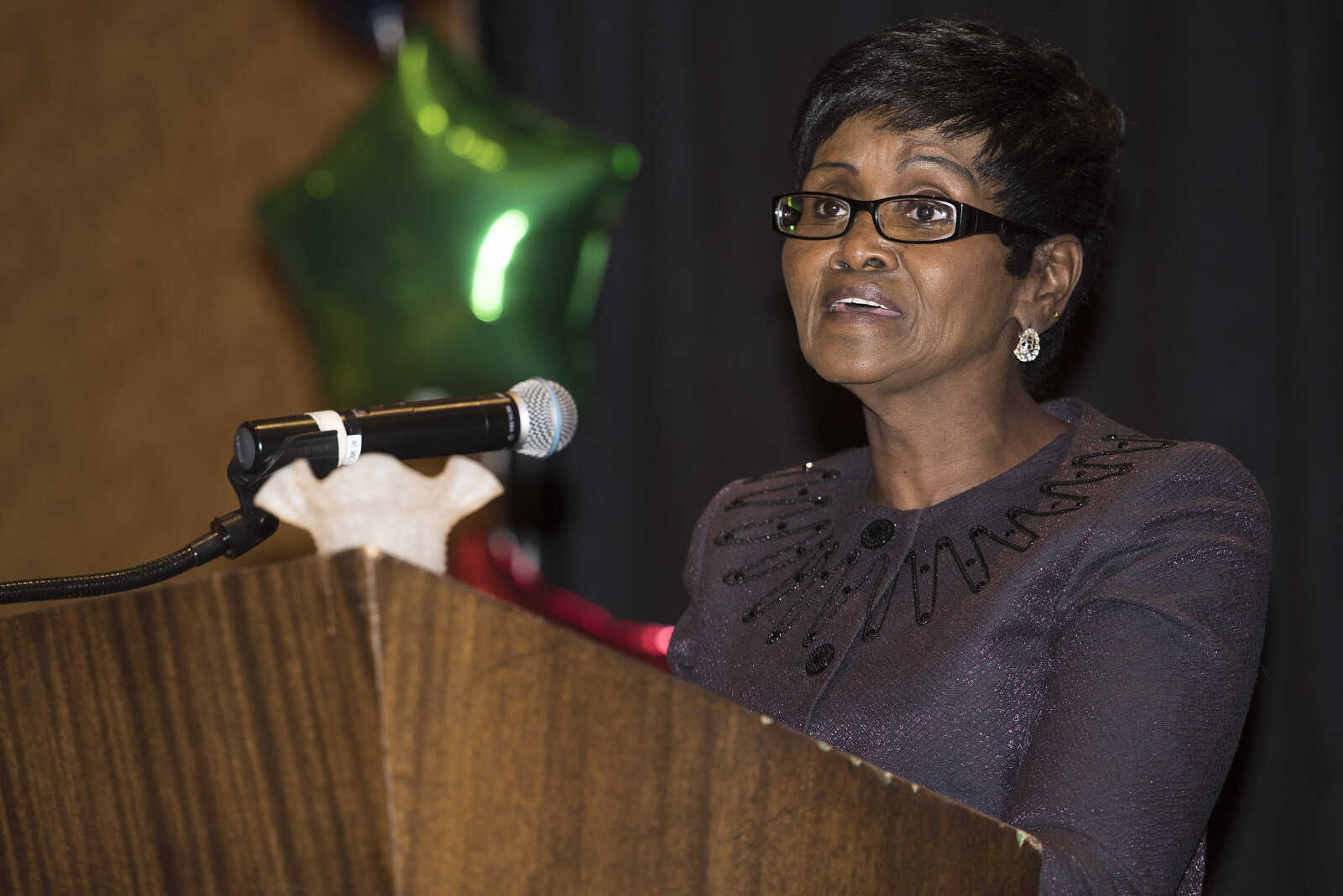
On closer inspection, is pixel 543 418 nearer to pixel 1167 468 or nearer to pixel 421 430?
pixel 421 430

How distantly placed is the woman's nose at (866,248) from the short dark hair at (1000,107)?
13cm

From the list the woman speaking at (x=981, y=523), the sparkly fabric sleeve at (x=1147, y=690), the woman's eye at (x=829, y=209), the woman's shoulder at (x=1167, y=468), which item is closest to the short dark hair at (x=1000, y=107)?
the woman speaking at (x=981, y=523)

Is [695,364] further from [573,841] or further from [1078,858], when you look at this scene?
[573,841]

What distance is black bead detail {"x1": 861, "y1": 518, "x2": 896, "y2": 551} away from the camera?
1.65 meters

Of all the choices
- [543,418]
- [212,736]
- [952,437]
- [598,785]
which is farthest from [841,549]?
[212,736]

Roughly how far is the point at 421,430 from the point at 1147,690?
0.68 m

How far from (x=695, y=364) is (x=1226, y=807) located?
1443 millimetres

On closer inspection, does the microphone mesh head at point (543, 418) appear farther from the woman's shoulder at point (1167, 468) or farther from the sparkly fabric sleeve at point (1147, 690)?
the woman's shoulder at point (1167, 468)

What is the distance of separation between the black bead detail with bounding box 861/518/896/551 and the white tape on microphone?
80cm

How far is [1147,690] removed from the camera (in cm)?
122

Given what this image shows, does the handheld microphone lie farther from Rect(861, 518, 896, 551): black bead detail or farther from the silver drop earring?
the silver drop earring

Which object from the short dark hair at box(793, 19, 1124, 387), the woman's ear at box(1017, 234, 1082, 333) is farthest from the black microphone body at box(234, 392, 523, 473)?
the woman's ear at box(1017, 234, 1082, 333)

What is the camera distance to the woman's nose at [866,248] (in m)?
1.62

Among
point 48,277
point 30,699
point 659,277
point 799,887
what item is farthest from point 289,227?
point 799,887
